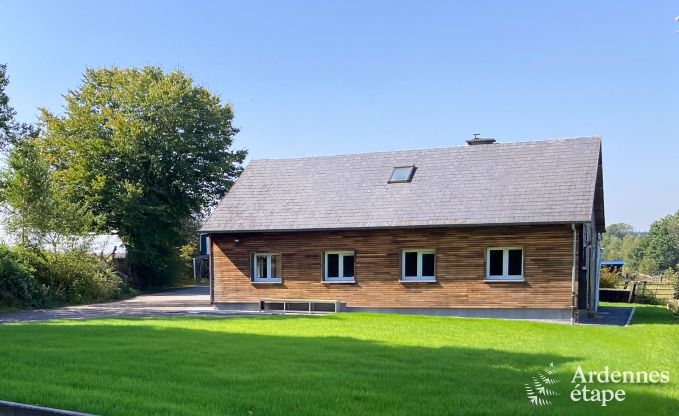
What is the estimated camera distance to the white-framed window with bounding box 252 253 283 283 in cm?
2267

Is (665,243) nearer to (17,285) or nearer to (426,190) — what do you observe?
(426,190)

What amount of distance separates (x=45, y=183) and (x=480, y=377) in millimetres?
23509

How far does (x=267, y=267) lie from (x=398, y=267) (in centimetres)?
511

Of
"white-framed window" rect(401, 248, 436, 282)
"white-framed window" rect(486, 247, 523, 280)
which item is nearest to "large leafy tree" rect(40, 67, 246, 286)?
"white-framed window" rect(401, 248, 436, 282)

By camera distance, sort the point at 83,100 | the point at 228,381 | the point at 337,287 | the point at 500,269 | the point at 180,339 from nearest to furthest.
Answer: the point at 228,381
the point at 180,339
the point at 500,269
the point at 337,287
the point at 83,100

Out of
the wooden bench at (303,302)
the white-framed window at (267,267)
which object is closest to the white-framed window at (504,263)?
the wooden bench at (303,302)

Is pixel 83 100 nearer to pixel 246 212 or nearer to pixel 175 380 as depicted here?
pixel 246 212

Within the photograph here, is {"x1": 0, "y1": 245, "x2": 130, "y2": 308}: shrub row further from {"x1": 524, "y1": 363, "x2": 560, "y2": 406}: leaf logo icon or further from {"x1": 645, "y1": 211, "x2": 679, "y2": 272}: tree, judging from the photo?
{"x1": 645, "y1": 211, "x2": 679, "y2": 272}: tree

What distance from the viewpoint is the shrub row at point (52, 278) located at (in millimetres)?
22938

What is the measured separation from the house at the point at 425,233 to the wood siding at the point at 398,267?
35 millimetres

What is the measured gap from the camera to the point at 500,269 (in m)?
19.9

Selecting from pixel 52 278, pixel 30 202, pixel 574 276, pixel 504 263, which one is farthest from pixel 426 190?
pixel 30 202

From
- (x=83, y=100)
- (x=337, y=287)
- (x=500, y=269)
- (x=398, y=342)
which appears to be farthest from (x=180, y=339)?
(x=83, y=100)

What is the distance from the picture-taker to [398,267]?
21.0m
